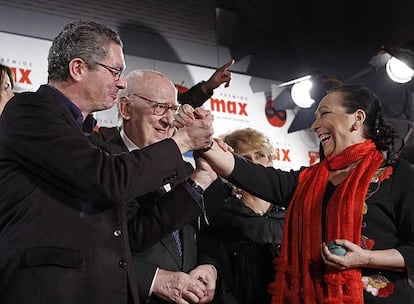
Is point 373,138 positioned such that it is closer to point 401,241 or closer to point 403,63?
point 401,241

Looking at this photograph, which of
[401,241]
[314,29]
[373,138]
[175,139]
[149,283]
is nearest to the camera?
[175,139]

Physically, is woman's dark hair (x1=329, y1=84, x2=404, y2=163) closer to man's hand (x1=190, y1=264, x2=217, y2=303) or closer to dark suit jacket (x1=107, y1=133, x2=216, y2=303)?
dark suit jacket (x1=107, y1=133, x2=216, y2=303)

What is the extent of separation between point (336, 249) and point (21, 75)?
239 centimetres

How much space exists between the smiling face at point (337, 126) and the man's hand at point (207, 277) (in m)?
0.68

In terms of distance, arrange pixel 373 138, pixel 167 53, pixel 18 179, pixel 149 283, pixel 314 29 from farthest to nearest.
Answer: pixel 314 29
pixel 167 53
pixel 373 138
pixel 149 283
pixel 18 179

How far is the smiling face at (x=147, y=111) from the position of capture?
2477mm

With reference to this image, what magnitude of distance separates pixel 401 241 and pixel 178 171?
38.0 inches

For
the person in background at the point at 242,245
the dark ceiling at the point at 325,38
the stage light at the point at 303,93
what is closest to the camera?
the person in background at the point at 242,245

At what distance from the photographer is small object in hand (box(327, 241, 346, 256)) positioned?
2.20m

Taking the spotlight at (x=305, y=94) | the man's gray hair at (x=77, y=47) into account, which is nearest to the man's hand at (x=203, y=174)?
the man's gray hair at (x=77, y=47)

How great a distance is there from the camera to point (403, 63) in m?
4.94

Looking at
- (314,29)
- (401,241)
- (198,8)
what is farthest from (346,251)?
(314,29)

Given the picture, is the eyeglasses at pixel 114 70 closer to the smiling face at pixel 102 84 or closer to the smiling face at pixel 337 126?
the smiling face at pixel 102 84

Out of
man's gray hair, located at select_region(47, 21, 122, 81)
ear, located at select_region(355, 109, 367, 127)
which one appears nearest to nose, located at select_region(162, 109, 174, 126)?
man's gray hair, located at select_region(47, 21, 122, 81)
